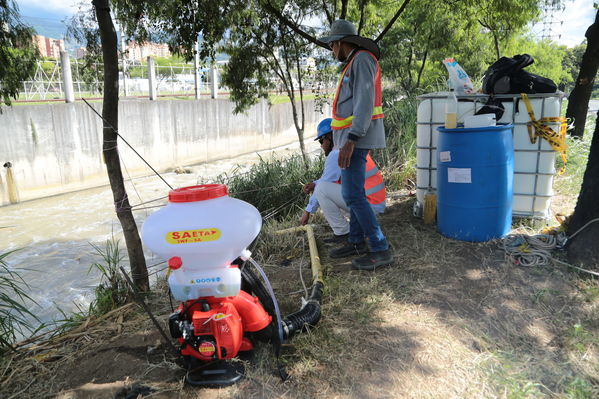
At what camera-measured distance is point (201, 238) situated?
79.7 inches

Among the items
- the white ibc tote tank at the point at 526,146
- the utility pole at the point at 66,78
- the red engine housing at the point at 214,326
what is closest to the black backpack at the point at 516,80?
the white ibc tote tank at the point at 526,146

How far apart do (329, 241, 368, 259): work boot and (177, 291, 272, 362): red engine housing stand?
5.17 feet

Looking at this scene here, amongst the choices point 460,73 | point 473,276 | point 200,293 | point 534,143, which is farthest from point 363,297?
point 460,73

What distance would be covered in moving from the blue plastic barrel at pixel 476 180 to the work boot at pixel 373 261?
30.3 inches

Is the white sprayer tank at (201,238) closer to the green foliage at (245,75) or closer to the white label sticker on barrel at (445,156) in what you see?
the white label sticker on barrel at (445,156)

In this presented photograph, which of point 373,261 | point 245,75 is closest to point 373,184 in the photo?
point 373,261

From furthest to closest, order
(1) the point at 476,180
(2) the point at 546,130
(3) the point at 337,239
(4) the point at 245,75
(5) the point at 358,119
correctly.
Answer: (4) the point at 245,75 → (3) the point at 337,239 → (2) the point at 546,130 → (1) the point at 476,180 → (5) the point at 358,119

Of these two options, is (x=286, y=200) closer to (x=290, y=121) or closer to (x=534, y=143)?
(x=534, y=143)

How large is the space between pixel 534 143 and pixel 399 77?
10597mm

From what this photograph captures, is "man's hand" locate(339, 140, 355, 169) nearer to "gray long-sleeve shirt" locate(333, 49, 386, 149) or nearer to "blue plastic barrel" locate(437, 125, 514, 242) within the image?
"gray long-sleeve shirt" locate(333, 49, 386, 149)

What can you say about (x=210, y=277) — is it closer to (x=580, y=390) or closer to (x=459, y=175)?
(x=580, y=390)

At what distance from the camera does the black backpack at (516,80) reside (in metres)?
3.95

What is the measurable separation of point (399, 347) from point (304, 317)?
58 cm

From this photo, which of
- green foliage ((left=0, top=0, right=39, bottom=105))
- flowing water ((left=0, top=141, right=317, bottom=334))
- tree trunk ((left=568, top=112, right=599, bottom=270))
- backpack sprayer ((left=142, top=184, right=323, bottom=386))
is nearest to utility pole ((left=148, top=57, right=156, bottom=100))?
flowing water ((left=0, top=141, right=317, bottom=334))
